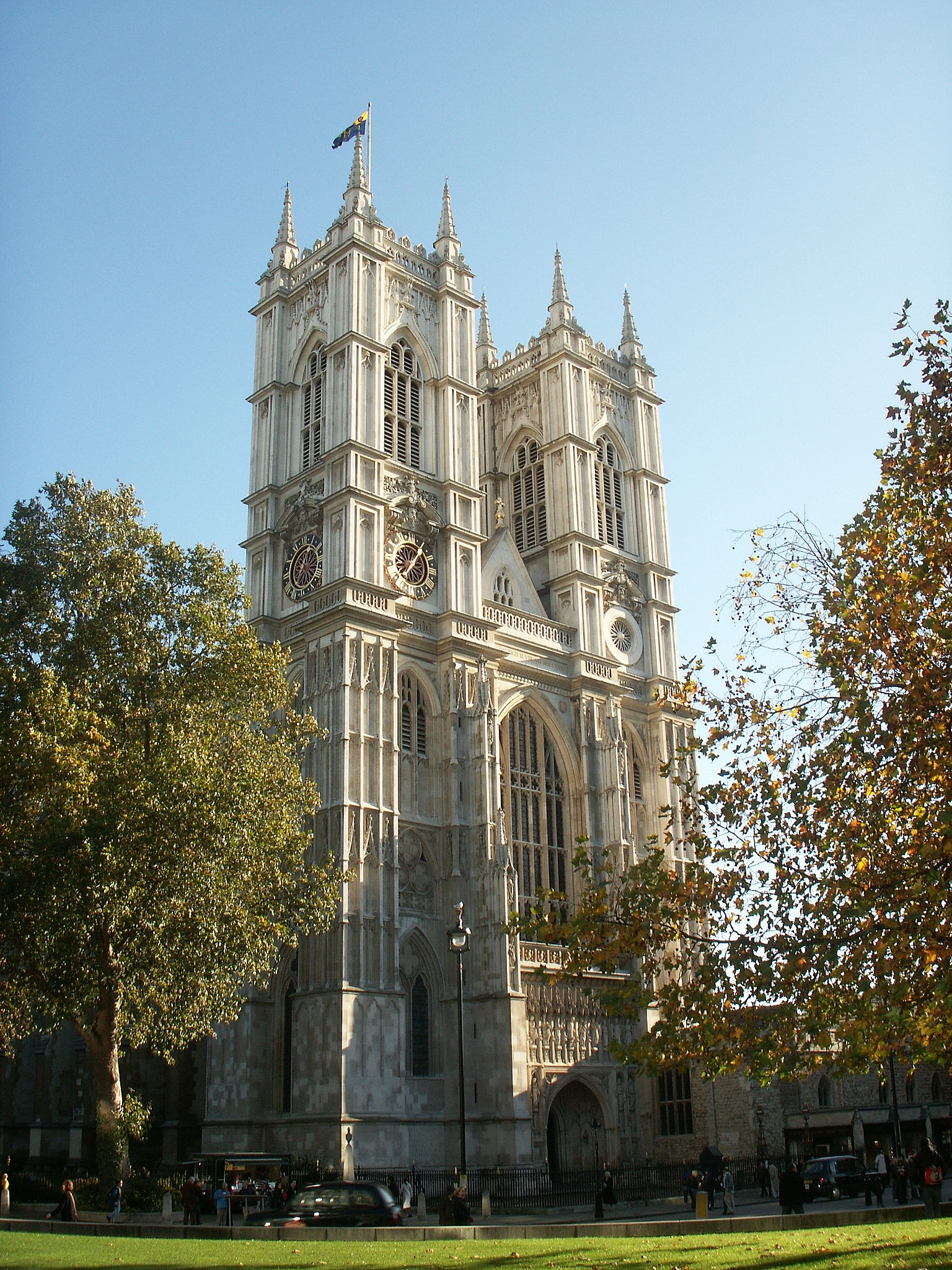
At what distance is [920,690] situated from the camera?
14.6 meters

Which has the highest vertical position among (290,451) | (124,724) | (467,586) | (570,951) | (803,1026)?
(290,451)

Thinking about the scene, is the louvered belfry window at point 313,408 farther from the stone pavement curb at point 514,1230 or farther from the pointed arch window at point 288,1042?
the stone pavement curb at point 514,1230

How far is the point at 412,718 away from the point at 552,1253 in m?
27.5

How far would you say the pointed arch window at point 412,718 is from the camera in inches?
1667

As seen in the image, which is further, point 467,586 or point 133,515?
point 467,586

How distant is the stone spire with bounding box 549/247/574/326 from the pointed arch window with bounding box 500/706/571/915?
1890cm

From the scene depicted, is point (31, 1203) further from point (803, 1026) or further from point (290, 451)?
point (290, 451)

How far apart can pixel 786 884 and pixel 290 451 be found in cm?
3575

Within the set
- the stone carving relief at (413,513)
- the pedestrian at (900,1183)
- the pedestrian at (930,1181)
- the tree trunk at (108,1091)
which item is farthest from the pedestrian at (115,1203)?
the stone carving relief at (413,513)

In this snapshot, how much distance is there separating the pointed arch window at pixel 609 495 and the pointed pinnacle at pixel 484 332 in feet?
35.7

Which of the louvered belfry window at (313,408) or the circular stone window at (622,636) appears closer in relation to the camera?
the louvered belfry window at (313,408)

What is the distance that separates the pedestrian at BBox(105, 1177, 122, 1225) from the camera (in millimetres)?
23172

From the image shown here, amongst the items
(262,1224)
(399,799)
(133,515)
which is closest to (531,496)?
(399,799)

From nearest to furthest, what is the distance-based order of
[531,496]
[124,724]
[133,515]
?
[124,724], [133,515], [531,496]
